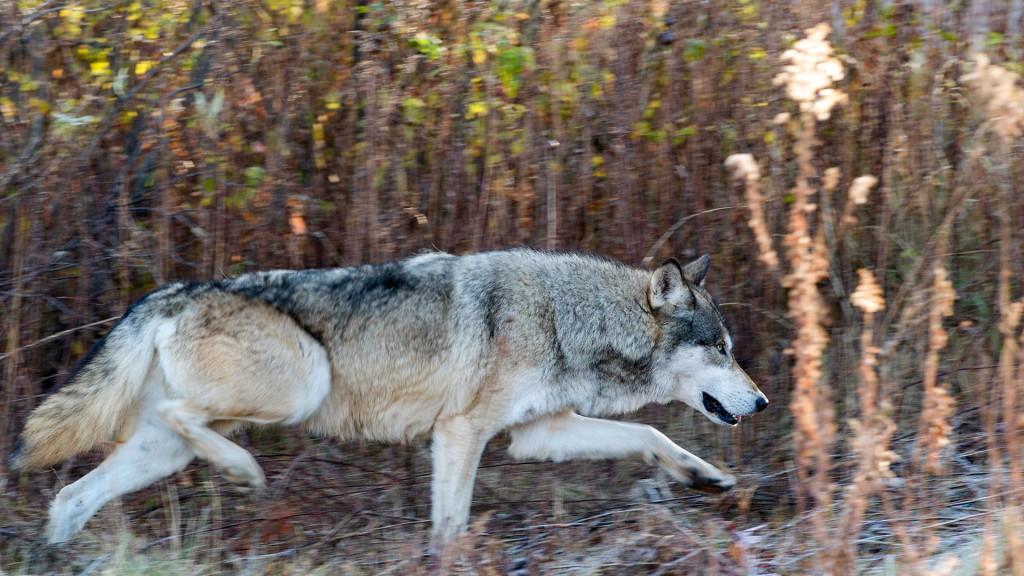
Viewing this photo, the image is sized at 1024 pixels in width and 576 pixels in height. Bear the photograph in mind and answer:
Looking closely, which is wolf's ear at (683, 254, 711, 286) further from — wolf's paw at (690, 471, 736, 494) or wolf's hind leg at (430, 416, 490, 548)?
wolf's hind leg at (430, 416, 490, 548)

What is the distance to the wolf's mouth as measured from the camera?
5262 mm

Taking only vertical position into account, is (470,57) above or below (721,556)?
above

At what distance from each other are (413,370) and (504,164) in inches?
78.2

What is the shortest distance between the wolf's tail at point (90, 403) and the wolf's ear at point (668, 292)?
8.88ft

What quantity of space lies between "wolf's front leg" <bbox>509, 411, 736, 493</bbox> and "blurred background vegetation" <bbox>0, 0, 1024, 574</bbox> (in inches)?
19.3

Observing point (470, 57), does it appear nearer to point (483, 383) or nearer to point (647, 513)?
point (483, 383)

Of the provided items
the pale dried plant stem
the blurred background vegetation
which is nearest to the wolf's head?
the blurred background vegetation

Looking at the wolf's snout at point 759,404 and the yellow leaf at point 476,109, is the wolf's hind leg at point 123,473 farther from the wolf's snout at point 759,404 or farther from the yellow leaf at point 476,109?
the wolf's snout at point 759,404

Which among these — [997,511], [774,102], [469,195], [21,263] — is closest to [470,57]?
[469,195]

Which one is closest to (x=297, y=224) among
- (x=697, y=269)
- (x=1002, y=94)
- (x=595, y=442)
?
(x=595, y=442)

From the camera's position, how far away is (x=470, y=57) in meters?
6.69

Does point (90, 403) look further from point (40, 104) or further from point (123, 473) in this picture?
point (40, 104)

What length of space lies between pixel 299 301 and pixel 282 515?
1185 mm

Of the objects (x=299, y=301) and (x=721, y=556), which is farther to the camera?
(x=299, y=301)
